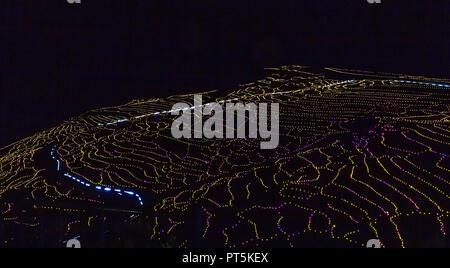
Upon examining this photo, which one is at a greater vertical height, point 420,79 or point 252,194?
point 420,79

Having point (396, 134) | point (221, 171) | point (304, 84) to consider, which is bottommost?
point (221, 171)

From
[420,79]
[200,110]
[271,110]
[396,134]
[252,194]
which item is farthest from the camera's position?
[420,79]

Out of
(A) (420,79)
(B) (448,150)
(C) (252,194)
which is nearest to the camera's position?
(C) (252,194)

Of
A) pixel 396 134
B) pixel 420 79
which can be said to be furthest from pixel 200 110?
pixel 420 79

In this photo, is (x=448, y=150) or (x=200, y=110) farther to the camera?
(x=200, y=110)

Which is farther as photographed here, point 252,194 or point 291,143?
point 291,143

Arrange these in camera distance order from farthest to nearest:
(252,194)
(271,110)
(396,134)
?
(271,110) → (396,134) → (252,194)

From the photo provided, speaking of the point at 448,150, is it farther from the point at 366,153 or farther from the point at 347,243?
the point at 347,243

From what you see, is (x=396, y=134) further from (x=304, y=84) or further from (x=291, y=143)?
(x=304, y=84)

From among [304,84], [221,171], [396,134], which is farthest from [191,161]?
[304,84]
